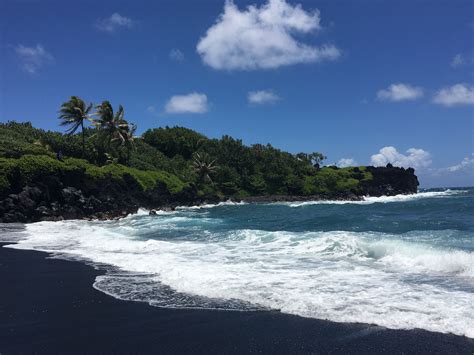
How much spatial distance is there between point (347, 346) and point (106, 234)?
71.0 ft

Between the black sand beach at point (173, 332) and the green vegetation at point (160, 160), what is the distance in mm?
28681

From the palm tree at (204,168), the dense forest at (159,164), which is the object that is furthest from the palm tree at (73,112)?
the palm tree at (204,168)

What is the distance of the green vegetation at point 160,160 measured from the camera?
131 ft

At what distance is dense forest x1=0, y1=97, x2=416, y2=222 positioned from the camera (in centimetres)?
3925

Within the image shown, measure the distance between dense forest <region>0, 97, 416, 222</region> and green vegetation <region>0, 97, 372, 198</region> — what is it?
83 mm

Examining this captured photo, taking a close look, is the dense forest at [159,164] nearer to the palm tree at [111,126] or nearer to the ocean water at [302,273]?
the palm tree at [111,126]

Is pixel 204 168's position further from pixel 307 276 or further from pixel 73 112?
pixel 307 276

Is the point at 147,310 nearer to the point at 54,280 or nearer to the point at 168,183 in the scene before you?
the point at 54,280

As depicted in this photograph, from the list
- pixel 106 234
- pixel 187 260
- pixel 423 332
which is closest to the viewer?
pixel 423 332

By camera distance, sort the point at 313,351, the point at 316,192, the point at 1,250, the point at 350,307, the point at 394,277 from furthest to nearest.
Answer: the point at 316,192
the point at 1,250
the point at 394,277
the point at 350,307
the point at 313,351

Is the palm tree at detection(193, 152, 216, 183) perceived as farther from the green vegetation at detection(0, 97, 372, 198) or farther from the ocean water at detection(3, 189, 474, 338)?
the ocean water at detection(3, 189, 474, 338)

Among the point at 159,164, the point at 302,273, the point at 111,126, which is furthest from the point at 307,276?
the point at 159,164

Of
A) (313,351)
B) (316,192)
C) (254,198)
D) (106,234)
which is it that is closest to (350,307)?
(313,351)

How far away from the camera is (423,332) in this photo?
7.85 metres
